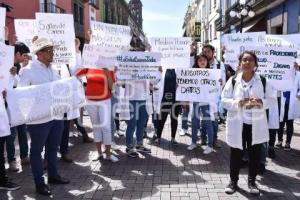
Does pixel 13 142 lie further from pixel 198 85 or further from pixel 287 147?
pixel 287 147

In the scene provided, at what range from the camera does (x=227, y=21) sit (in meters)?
27.7

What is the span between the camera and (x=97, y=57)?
634 centimetres

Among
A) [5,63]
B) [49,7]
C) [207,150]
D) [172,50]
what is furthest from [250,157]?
[49,7]

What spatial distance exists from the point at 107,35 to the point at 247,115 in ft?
10.6

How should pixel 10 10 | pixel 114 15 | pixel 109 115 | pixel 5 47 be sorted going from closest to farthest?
pixel 5 47, pixel 109 115, pixel 10 10, pixel 114 15

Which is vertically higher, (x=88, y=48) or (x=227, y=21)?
(x=227, y=21)

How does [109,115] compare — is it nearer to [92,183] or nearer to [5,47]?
[92,183]

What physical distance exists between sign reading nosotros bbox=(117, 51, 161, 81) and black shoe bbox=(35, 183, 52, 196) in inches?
103

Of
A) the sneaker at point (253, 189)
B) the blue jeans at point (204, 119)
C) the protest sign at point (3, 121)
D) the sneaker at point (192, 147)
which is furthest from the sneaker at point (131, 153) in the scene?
the protest sign at point (3, 121)

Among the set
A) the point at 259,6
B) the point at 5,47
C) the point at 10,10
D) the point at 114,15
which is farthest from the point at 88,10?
the point at 5,47

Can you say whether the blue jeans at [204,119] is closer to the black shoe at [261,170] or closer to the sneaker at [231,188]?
the black shoe at [261,170]

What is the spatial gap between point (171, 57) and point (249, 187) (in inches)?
133

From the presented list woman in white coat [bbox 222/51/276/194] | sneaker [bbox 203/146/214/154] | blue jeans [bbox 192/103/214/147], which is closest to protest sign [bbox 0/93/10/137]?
woman in white coat [bbox 222/51/276/194]

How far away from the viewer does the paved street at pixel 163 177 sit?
4949 millimetres
